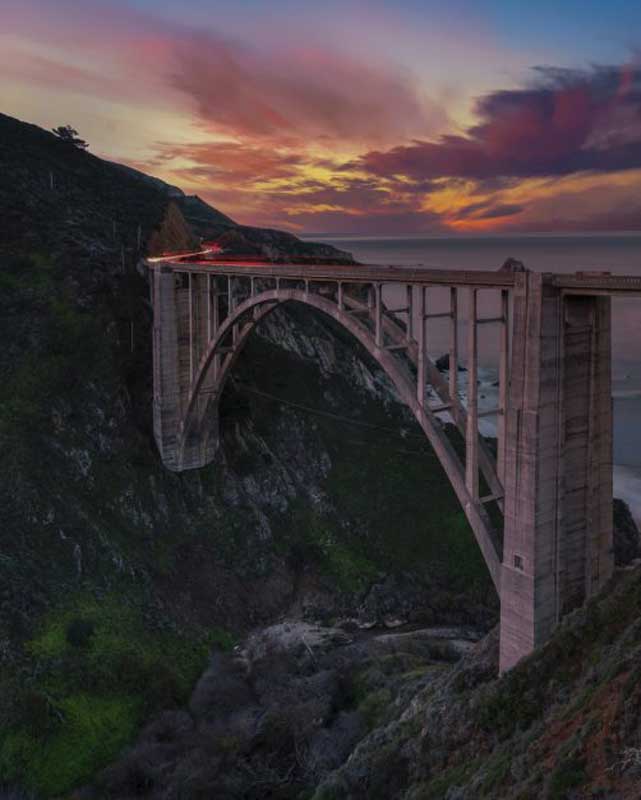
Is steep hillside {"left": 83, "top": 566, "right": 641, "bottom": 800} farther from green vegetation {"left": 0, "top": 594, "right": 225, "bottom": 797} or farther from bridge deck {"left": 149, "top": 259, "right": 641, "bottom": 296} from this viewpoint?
bridge deck {"left": 149, "top": 259, "right": 641, "bottom": 296}

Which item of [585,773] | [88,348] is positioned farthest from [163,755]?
[88,348]

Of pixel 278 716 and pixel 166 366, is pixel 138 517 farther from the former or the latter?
pixel 278 716

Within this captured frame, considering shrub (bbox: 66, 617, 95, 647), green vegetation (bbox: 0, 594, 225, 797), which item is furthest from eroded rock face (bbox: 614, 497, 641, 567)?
shrub (bbox: 66, 617, 95, 647)

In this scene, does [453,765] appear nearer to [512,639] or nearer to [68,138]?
[512,639]

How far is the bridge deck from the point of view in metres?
13.8

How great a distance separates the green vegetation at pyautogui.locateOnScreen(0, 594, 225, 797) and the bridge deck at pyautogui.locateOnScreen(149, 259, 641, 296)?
1350 cm

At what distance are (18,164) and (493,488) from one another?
166ft

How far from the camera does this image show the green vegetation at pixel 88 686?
1876 cm

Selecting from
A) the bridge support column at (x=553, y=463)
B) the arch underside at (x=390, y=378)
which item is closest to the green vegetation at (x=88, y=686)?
the arch underside at (x=390, y=378)

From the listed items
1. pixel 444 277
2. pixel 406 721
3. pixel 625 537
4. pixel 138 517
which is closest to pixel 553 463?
pixel 444 277

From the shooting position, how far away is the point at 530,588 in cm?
1532

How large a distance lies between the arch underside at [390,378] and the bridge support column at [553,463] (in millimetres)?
1206

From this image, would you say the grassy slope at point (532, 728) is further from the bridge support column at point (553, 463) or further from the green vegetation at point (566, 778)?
the bridge support column at point (553, 463)

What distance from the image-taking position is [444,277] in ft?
57.2
